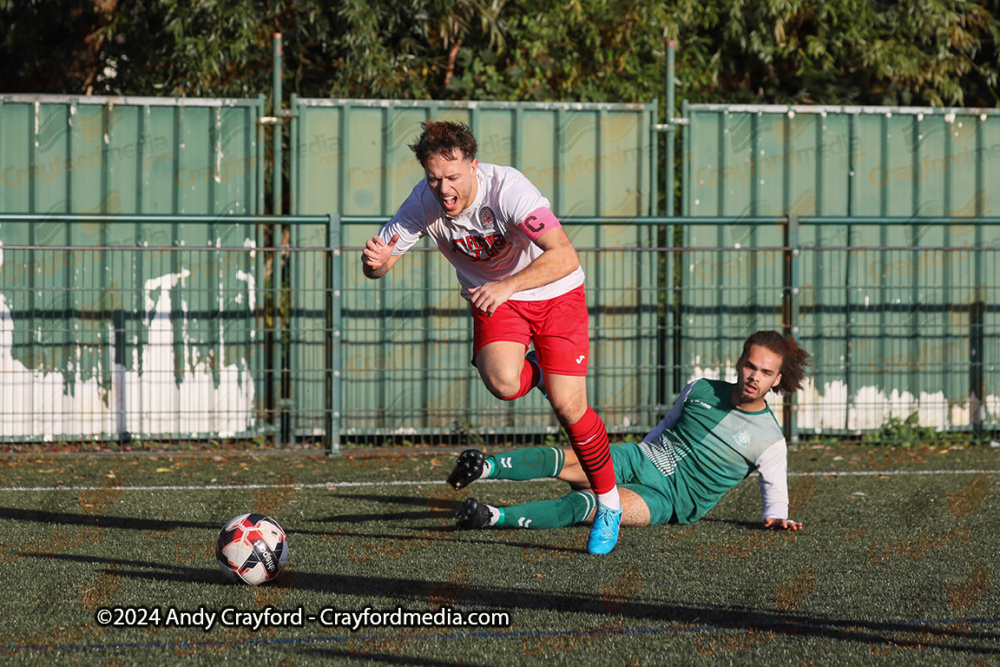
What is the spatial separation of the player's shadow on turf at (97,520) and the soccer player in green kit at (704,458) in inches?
69.8

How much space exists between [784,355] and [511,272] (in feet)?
4.77

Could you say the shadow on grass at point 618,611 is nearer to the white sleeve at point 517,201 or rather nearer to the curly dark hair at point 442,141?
the white sleeve at point 517,201

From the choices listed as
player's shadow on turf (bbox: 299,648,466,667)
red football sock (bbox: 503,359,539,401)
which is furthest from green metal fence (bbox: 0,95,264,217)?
player's shadow on turf (bbox: 299,648,466,667)

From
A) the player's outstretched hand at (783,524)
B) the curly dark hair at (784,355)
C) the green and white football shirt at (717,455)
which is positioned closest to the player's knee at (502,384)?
the green and white football shirt at (717,455)

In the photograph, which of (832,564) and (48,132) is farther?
(48,132)

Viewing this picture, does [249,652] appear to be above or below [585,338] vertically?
below

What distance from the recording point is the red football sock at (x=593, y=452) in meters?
4.83

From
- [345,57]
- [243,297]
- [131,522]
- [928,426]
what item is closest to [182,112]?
[243,297]

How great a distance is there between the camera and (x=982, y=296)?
9.20 meters

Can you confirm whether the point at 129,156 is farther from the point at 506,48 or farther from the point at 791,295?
the point at 791,295

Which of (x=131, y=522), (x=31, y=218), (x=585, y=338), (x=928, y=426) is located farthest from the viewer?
(x=928, y=426)

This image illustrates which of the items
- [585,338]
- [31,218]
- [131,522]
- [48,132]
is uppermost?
[48,132]

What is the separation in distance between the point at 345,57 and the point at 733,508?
7168 mm

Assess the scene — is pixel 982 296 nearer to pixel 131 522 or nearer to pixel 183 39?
pixel 131 522
